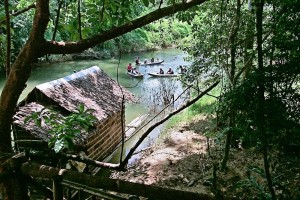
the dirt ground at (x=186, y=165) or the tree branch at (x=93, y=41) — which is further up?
the tree branch at (x=93, y=41)

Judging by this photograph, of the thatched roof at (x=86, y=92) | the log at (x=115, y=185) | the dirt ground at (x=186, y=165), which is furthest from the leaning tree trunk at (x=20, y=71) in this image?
the thatched roof at (x=86, y=92)

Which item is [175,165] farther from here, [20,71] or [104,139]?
[20,71]

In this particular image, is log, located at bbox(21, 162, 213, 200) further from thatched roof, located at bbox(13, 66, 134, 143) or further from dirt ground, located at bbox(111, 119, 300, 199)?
thatched roof, located at bbox(13, 66, 134, 143)

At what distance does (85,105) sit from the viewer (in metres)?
9.43

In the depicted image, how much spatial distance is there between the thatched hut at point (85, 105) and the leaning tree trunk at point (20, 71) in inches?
222

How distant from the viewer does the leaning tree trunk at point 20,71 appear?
2092 millimetres

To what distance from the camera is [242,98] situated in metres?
2.09

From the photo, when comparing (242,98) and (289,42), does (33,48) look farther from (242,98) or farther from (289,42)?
(289,42)

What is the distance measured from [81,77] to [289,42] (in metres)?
9.77

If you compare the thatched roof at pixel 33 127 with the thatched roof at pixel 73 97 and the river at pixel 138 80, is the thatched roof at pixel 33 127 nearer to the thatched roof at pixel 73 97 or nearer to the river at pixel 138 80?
the thatched roof at pixel 73 97

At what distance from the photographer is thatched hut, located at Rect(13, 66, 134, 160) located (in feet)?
27.4

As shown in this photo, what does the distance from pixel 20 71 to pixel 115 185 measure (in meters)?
1.03

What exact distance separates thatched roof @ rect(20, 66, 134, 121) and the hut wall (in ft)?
1.27

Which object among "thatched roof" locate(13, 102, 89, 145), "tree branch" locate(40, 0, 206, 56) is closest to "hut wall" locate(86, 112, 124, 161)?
"thatched roof" locate(13, 102, 89, 145)
